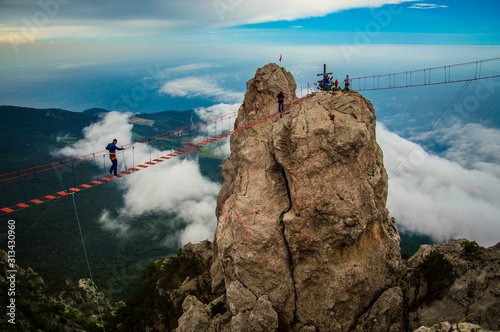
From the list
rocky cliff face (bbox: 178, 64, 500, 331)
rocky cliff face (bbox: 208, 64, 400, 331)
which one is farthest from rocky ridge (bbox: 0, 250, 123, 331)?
rocky cliff face (bbox: 208, 64, 400, 331)

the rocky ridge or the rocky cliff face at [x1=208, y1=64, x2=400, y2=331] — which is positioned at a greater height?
the rocky cliff face at [x1=208, y1=64, x2=400, y2=331]

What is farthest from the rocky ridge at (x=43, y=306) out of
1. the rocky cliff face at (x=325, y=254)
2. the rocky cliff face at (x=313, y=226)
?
the rocky cliff face at (x=313, y=226)

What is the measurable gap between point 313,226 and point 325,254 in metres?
3.04

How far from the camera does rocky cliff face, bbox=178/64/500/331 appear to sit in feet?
97.3

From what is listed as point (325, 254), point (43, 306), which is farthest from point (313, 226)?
point (43, 306)

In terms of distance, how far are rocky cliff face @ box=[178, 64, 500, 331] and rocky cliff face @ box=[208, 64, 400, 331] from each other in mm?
106

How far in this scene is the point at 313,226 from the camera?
98.4 feet

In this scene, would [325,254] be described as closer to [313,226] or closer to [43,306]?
[313,226]

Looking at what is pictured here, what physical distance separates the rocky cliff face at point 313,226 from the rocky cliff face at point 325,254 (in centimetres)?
11

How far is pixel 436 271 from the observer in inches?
1216

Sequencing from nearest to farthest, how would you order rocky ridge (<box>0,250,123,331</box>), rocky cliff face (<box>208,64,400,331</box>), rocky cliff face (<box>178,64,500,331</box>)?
rocky cliff face (<box>178,64,500,331</box>)
rocky cliff face (<box>208,64,400,331</box>)
rocky ridge (<box>0,250,123,331</box>)

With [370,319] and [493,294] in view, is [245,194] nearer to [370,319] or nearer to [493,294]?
[370,319]

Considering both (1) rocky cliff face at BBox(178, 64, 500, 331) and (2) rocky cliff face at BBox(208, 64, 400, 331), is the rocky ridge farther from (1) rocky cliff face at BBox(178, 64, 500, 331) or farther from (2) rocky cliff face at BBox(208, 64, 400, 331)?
(2) rocky cliff face at BBox(208, 64, 400, 331)

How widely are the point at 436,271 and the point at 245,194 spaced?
21.5m
